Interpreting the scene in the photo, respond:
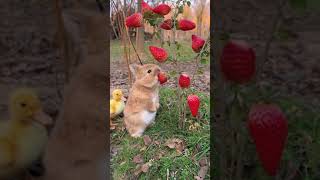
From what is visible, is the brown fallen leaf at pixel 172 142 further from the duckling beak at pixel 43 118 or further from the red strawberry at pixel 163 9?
the duckling beak at pixel 43 118

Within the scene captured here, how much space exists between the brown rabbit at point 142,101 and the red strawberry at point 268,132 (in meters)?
1.16

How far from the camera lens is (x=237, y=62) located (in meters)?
0.47

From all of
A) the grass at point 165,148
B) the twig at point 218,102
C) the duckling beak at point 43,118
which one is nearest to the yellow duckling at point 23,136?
the duckling beak at point 43,118

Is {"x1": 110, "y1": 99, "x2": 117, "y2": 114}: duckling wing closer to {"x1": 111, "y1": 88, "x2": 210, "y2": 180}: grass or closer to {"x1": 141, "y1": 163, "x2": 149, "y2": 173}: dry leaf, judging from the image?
{"x1": 111, "y1": 88, "x2": 210, "y2": 180}: grass

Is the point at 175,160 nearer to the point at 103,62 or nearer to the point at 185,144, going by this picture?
the point at 185,144

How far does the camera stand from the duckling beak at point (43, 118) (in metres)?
0.60

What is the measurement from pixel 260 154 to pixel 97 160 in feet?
0.65

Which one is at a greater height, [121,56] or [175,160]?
[121,56]

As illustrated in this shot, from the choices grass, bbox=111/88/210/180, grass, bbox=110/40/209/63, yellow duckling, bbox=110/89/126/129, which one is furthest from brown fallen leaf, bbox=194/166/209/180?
grass, bbox=110/40/209/63

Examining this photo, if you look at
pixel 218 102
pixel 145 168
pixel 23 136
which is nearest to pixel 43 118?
pixel 23 136

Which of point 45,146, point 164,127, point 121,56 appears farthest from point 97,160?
point 121,56

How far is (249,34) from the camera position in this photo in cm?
76

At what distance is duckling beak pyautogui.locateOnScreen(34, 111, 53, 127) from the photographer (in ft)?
1.96

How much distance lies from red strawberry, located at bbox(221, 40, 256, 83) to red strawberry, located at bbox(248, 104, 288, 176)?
45mm
